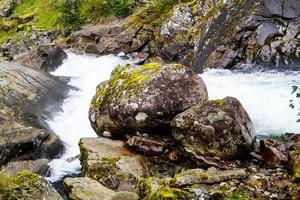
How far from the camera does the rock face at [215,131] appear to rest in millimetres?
13641

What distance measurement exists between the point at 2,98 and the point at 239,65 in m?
13.6

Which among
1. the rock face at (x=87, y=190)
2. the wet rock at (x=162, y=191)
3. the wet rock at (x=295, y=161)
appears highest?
the wet rock at (x=295, y=161)

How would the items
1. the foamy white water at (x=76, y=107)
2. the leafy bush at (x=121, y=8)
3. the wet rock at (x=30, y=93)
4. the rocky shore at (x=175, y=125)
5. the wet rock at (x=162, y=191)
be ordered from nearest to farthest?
the wet rock at (x=162, y=191), the rocky shore at (x=175, y=125), the foamy white water at (x=76, y=107), the wet rock at (x=30, y=93), the leafy bush at (x=121, y=8)

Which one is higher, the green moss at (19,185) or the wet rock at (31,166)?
the green moss at (19,185)

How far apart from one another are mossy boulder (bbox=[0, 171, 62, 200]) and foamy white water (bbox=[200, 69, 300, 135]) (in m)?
9.02

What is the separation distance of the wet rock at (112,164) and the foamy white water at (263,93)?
15.9 ft

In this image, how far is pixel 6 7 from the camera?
2945 inches

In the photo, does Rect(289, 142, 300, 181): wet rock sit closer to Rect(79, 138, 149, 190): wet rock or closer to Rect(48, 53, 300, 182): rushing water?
Rect(48, 53, 300, 182): rushing water

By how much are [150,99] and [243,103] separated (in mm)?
5099

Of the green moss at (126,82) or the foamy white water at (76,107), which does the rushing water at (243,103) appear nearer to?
the foamy white water at (76,107)

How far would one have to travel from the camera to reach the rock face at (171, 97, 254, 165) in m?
13.6

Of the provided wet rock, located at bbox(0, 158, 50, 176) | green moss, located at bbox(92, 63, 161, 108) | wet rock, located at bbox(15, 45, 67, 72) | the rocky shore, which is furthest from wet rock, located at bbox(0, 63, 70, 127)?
wet rock, located at bbox(15, 45, 67, 72)

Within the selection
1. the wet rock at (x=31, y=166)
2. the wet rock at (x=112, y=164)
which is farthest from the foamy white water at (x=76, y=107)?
the wet rock at (x=112, y=164)

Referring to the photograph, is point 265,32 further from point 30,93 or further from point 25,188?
point 25,188
